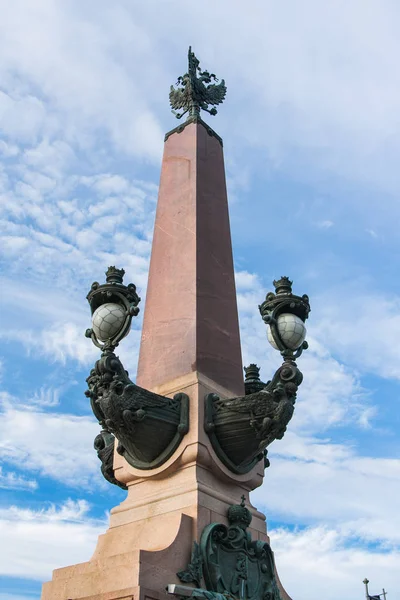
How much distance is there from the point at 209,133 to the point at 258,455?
4857 mm

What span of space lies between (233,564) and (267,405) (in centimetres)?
160

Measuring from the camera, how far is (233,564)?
7.90 meters

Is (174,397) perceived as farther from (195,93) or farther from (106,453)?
(195,93)

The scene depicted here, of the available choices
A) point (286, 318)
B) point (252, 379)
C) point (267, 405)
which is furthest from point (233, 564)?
point (252, 379)

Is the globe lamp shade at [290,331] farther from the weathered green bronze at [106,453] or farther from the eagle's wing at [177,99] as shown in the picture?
the eagle's wing at [177,99]

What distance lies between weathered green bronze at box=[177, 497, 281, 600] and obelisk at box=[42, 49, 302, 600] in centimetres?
9

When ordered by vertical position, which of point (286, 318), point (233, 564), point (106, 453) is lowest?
point (233, 564)

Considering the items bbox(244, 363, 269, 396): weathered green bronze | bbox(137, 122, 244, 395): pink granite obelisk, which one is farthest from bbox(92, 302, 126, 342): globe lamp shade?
bbox(244, 363, 269, 396): weathered green bronze

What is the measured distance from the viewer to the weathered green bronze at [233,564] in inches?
297

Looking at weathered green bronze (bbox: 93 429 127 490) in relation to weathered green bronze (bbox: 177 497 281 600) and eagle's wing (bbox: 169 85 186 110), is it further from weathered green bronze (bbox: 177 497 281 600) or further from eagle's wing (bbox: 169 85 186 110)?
eagle's wing (bbox: 169 85 186 110)

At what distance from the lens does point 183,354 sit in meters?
9.17

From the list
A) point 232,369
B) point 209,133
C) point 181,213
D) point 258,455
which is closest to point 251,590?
point 258,455

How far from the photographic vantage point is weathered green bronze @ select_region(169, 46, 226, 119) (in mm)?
11938

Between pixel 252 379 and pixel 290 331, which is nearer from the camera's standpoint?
pixel 290 331
